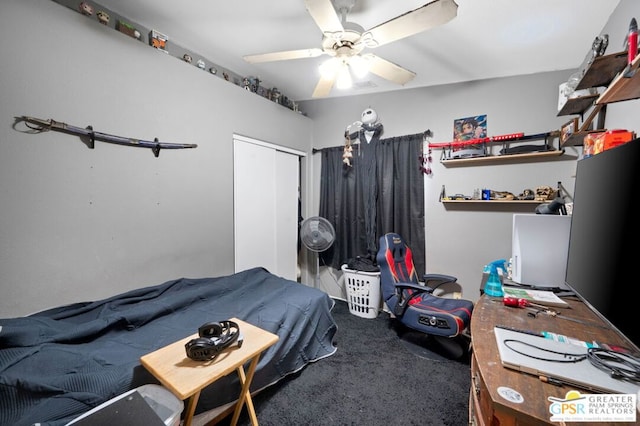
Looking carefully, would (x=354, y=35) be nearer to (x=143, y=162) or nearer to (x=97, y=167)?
(x=143, y=162)

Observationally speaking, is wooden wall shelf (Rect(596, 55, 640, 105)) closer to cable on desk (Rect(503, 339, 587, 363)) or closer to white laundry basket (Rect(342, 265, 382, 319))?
cable on desk (Rect(503, 339, 587, 363))

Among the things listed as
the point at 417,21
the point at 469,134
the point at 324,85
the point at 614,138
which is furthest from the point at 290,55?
the point at 469,134

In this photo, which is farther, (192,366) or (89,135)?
(89,135)

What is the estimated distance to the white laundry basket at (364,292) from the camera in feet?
9.85

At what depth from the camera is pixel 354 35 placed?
5.19 ft

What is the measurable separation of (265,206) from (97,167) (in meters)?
1.61

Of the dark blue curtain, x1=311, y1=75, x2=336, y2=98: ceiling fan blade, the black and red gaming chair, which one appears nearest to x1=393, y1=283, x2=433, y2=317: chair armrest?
the black and red gaming chair

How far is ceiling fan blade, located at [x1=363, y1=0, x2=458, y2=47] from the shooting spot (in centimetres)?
125

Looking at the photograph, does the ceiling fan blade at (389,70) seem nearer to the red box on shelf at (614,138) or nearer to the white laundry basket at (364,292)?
the red box on shelf at (614,138)

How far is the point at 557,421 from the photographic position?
61 cm

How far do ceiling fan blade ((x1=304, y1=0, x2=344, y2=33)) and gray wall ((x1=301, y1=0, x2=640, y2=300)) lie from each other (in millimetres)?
1868

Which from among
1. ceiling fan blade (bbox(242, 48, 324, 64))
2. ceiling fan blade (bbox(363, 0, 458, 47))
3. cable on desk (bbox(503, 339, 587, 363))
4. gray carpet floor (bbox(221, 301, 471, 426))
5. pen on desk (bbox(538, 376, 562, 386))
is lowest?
gray carpet floor (bbox(221, 301, 471, 426))

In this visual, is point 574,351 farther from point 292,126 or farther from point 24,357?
point 292,126

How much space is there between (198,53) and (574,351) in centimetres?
320
